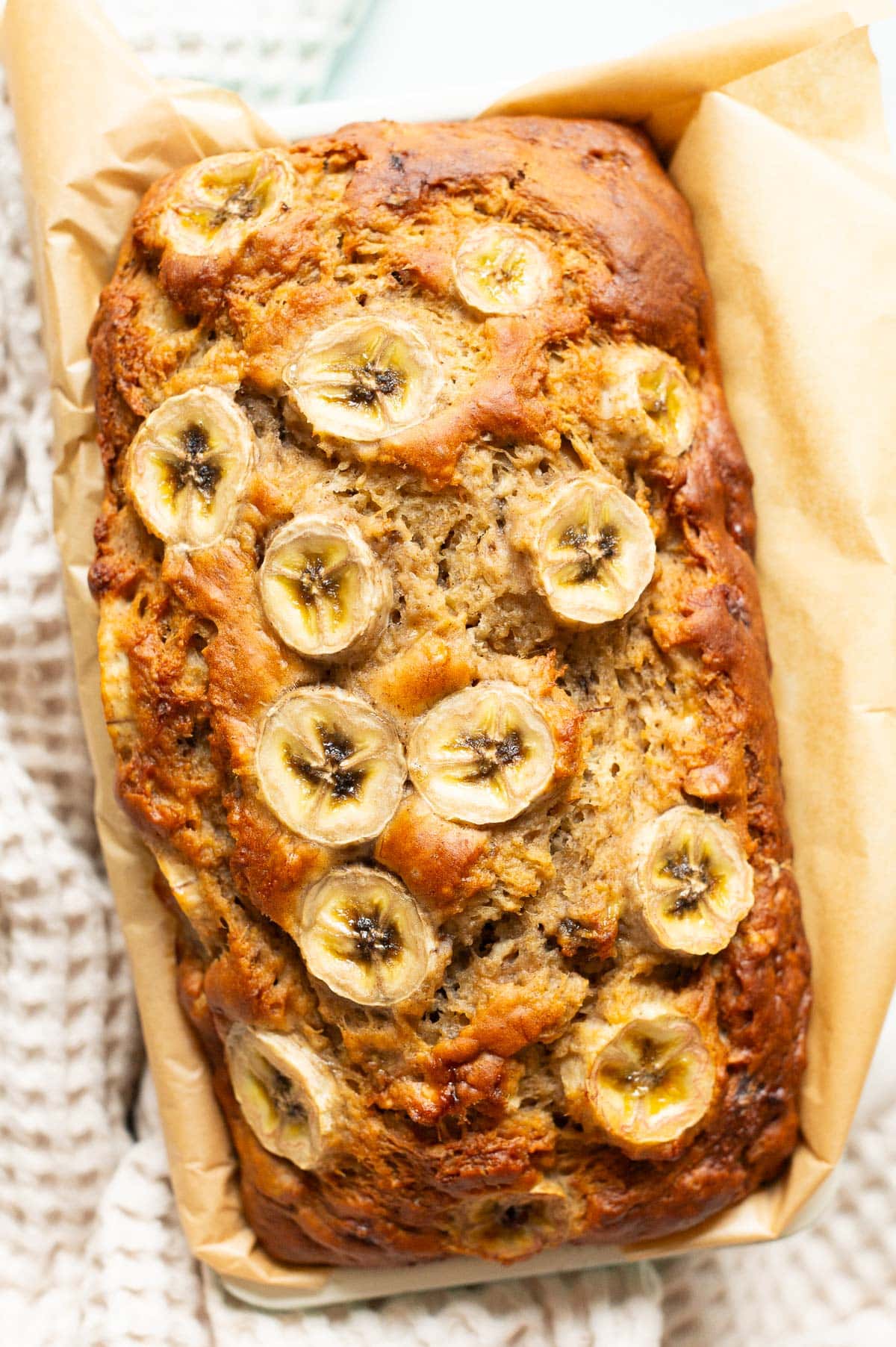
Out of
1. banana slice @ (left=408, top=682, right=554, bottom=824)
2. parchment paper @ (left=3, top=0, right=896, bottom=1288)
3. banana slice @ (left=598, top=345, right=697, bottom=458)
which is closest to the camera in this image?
banana slice @ (left=408, top=682, right=554, bottom=824)

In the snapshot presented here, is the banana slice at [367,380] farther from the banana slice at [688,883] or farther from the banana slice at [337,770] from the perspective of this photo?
the banana slice at [688,883]

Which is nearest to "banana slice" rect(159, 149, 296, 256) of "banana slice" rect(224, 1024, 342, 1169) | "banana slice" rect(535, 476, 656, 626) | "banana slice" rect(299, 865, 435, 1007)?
"banana slice" rect(535, 476, 656, 626)

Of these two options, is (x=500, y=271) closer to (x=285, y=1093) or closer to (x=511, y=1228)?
(x=285, y=1093)

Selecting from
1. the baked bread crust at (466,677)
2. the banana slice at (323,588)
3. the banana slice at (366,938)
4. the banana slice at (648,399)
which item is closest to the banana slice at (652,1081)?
the baked bread crust at (466,677)

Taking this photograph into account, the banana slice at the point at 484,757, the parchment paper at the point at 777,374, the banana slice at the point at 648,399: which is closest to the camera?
the banana slice at the point at 484,757

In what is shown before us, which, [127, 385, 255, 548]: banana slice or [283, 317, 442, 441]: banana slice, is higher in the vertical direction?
[283, 317, 442, 441]: banana slice

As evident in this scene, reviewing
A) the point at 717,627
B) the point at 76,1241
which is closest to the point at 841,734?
the point at 717,627

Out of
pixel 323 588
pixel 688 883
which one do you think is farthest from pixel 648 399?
pixel 688 883

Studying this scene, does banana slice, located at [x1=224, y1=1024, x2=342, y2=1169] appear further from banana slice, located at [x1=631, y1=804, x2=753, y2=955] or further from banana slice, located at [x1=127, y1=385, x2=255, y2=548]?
banana slice, located at [x1=127, y1=385, x2=255, y2=548]
